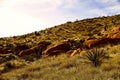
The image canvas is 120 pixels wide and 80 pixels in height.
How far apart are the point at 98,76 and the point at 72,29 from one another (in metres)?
31.2

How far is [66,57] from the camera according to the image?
2312cm

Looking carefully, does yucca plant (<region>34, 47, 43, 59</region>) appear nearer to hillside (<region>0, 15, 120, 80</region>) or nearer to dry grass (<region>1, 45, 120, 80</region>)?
hillside (<region>0, 15, 120, 80</region>)

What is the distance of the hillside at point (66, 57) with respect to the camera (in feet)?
51.9

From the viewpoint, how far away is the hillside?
1581 centimetres

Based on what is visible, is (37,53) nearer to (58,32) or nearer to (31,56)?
(31,56)

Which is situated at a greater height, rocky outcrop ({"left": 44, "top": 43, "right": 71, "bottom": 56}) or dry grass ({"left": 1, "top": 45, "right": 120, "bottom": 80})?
rocky outcrop ({"left": 44, "top": 43, "right": 71, "bottom": 56})

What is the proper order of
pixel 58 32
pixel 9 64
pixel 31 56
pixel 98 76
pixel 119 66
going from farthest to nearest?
pixel 58 32 → pixel 31 56 → pixel 9 64 → pixel 119 66 → pixel 98 76

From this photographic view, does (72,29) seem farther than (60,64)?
Yes

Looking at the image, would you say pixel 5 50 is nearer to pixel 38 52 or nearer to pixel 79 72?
pixel 38 52

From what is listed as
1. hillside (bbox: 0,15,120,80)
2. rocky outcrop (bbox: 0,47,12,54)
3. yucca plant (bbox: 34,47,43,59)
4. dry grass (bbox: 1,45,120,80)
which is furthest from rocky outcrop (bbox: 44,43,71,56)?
rocky outcrop (bbox: 0,47,12,54)

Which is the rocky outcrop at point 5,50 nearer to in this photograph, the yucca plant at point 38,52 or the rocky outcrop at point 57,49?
the yucca plant at point 38,52

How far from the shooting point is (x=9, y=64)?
23484mm

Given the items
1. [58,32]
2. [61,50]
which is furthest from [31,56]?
[58,32]

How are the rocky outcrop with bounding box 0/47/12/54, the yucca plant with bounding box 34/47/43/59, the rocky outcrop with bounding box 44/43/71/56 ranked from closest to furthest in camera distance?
1. the rocky outcrop with bounding box 44/43/71/56
2. the yucca plant with bounding box 34/47/43/59
3. the rocky outcrop with bounding box 0/47/12/54
